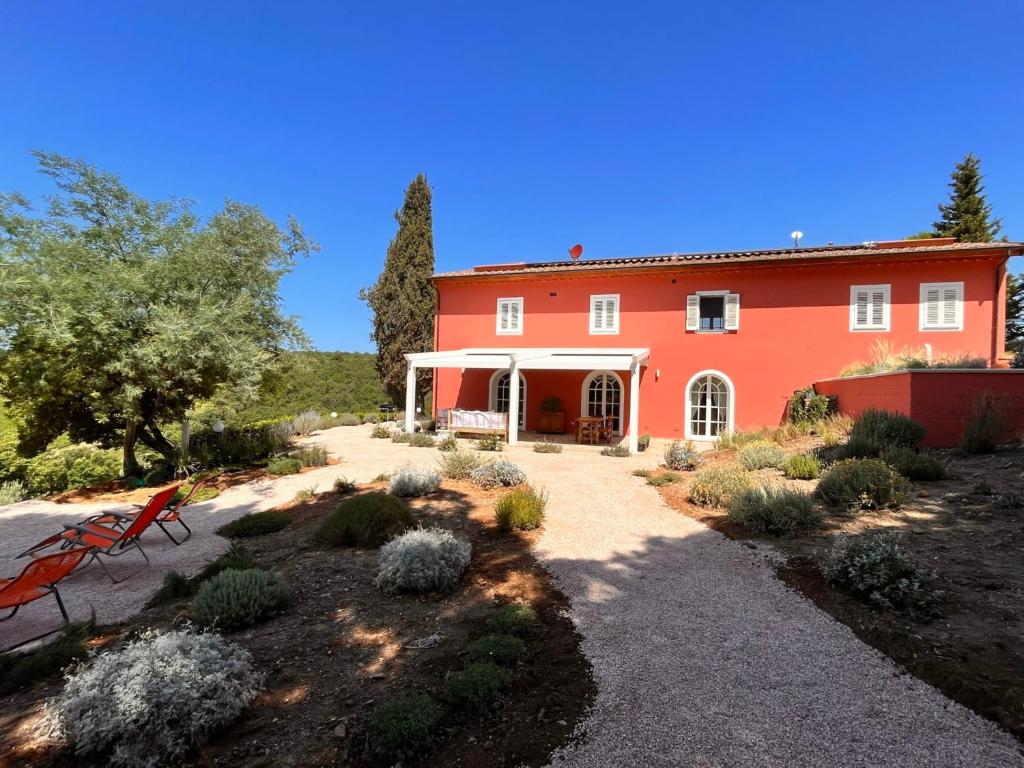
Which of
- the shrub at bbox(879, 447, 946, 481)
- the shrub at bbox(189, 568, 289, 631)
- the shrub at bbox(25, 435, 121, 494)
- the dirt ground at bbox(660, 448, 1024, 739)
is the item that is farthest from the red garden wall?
the shrub at bbox(25, 435, 121, 494)

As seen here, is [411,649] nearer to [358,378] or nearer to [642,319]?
[642,319]

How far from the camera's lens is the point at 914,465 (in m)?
6.45

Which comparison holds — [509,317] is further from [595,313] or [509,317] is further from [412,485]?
[412,485]

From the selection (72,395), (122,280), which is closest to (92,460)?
(72,395)

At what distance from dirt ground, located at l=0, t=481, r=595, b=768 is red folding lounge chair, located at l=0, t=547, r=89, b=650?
28.4 inches

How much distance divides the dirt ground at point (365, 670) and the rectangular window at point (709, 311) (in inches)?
488

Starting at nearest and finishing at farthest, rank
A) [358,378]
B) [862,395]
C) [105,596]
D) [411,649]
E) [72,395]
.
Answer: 1. [411,649]
2. [105,596]
3. [72,395]
4. [862,395]
5. [358,378]

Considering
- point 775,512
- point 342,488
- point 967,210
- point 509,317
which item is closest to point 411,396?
point 509,317

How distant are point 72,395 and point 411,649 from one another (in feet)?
29.7

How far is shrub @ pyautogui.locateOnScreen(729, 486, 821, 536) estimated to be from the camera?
517 cm

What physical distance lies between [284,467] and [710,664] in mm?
9180

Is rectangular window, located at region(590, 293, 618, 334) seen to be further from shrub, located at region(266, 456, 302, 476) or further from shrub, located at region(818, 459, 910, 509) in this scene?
shrub, located at region(818, 459, 910, 509)

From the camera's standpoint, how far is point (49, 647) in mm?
3234

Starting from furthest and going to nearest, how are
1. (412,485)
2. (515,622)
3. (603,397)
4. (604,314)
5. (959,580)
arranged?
(603,397)
(604,314)
(412,485)
(959,580)
(515,622)
